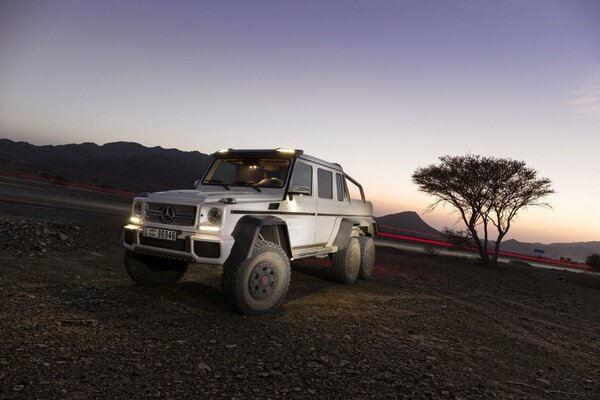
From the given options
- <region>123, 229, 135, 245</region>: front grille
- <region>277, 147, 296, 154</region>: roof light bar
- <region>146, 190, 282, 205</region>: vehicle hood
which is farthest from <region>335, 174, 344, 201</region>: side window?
<region>123, 229, 135, 245</region>: front grille

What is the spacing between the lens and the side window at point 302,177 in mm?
5676

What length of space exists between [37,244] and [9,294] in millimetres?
3626

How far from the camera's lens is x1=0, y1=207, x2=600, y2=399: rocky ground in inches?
115

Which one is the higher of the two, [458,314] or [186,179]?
[186,179]

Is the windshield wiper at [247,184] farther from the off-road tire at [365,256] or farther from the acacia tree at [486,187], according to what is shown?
the acacia tree at [486,187]

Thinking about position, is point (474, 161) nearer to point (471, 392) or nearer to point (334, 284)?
point (334, 284)

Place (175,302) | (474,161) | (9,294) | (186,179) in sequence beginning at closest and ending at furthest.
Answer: (9,294) < (175,302) < (474,161) < (186,179)

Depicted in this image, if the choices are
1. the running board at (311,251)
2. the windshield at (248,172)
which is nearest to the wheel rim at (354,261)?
the running board at (311,251)

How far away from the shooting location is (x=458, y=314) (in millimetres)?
6148

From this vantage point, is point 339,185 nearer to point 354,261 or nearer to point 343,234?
point 343,234

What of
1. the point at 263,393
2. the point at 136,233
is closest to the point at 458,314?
the point at 263,393

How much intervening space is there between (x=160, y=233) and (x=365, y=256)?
181 inches

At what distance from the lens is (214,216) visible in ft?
14.8

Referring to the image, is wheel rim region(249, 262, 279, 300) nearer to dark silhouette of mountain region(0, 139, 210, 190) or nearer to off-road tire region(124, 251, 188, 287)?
off-road tire region(124, 251, 188, 287)
